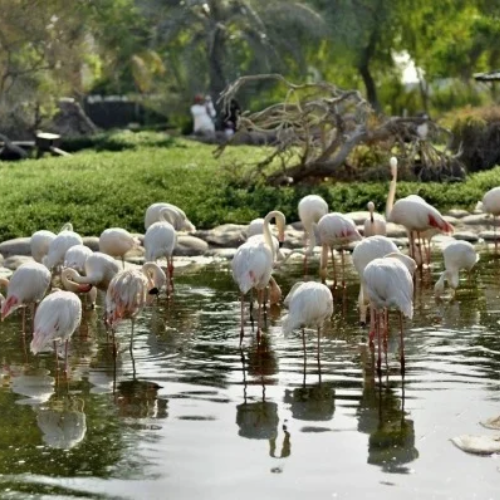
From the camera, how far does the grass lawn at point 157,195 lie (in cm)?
1689

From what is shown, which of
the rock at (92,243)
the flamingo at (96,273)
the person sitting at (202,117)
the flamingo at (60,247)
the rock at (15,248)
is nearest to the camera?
the flamingo at (96,273)

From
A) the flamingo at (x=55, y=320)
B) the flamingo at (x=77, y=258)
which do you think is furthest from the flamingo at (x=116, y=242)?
the flamingo at (x=55, y=320)

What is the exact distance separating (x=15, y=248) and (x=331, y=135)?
260 inches

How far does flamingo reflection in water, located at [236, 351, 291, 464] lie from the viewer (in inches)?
286

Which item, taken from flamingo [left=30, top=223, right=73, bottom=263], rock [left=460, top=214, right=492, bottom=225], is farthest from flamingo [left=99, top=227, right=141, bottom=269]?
rock [left=460, top=214, right=492, bottom=225]

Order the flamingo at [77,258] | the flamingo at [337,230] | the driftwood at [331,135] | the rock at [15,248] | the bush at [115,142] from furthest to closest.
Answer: the bush at [115,142]
the driftwood at [331,135]
the rock at [15,248]
the flamingo at [337,230]
the flamingo at [77,258]

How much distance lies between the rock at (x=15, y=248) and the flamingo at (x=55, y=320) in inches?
244

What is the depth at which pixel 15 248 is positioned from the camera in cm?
1517

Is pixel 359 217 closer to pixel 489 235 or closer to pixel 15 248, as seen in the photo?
pixel 489 235

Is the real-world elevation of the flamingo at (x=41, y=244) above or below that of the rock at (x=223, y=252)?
above

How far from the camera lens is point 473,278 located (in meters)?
13.4

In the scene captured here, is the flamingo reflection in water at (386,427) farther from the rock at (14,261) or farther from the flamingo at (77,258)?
the rock at (14,261)

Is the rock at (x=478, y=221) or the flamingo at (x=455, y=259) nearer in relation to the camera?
the flamingo at (x=455, y=259)

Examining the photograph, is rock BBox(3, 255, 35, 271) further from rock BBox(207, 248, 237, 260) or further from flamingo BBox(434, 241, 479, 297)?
flamingo BBox(434, 241, 479, 297)
